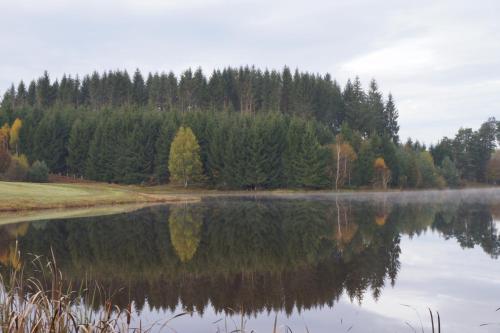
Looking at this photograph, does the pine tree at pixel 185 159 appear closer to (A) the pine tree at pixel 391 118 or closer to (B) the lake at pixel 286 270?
(B) the lake at pixel 286 270

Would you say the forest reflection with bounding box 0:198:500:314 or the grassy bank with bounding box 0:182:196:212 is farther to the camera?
the grassy bank with bounding box 0:182:196:212

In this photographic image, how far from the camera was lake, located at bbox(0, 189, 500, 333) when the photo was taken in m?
11.6

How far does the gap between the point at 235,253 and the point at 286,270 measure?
14.1 ft

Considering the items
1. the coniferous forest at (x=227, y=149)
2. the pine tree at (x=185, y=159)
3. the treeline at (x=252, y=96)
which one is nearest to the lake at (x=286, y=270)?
the coniferous forest at (x=227, y=149)

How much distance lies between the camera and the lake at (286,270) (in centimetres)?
1161

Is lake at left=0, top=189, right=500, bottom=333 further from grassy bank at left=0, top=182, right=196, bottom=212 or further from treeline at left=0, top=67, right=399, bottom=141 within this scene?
treeline at left=0, top=67, right=399, bottom=141

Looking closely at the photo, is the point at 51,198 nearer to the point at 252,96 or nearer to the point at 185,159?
the point at 185,159

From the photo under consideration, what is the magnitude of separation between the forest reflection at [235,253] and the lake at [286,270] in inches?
2.2

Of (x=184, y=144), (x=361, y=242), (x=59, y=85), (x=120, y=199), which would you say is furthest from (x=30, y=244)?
(x=59, y=85)

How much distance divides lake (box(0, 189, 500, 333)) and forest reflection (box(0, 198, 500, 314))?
0.19 ft

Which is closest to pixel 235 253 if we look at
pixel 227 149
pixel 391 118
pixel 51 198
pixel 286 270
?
pixel 286 270

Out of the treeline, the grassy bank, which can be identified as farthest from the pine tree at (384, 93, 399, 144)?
the grassy bank

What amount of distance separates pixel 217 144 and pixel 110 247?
250 ft

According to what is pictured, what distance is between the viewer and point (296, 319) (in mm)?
11344
